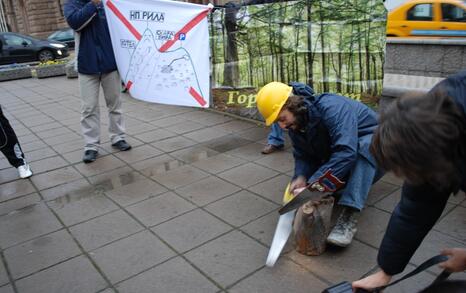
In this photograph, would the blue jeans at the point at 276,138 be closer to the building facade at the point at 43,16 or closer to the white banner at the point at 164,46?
the white banner at the point at 164,46

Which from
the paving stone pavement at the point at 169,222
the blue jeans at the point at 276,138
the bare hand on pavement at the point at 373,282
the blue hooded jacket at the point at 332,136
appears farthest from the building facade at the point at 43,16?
the bare hand on pavement at the point at 373,282

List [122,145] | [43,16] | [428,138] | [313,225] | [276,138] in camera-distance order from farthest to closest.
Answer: [43,16] < [122,145] < [276,138] < [313,225] < [428,138]

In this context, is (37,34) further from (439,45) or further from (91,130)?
(439,45)

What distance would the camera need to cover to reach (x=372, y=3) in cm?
419

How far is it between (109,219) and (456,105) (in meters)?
2.73

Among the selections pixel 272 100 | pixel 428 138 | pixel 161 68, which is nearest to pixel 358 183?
pixel 272 100

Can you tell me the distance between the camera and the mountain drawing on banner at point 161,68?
4512 mm

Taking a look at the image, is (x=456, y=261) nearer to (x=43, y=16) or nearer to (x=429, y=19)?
(x=429, y=19)

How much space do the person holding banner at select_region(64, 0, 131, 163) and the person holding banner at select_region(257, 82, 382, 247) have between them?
7.68 ft

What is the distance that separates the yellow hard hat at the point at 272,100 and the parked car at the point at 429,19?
7016 mm

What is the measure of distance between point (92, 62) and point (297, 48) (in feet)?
7.35

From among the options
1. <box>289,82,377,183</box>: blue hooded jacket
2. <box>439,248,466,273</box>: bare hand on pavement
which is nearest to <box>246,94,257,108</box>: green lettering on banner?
<box>289,82,377,183</box>: blue hooded jacket

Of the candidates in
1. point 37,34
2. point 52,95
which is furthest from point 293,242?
point 37,34

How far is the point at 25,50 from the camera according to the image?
51.6 feet
